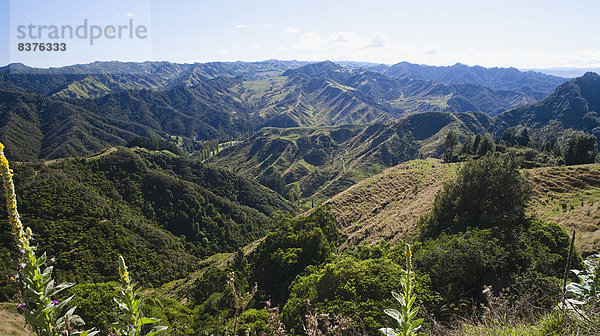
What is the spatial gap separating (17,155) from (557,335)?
271469mm

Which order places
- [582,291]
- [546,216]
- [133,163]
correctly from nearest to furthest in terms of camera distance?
[582,291] < [546,216] < [133,163]

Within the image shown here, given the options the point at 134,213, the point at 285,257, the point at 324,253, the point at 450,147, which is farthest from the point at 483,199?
the point at 134,213

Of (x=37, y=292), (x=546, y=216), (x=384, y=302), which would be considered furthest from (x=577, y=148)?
(x=37, y=292)

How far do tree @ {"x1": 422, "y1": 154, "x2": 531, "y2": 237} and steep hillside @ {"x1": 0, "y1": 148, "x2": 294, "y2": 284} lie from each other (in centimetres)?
7165

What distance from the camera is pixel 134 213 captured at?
345 feet

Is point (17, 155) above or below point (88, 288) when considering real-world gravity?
below

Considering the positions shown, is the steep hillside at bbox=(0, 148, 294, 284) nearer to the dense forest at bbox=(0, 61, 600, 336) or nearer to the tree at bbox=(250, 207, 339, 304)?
the dense forest at bbox=(0, 61, 600, 336)

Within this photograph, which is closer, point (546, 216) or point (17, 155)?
point (546, 216)

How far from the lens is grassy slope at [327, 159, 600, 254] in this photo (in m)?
29.8

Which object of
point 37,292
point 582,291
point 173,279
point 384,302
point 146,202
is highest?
point 37,292

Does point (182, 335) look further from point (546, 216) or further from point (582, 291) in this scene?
point (546, 216)

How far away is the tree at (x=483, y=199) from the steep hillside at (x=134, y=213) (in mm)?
71655

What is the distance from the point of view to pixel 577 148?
213ft

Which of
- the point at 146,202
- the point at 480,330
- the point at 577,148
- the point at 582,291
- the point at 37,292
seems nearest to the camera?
the point at 37,292
